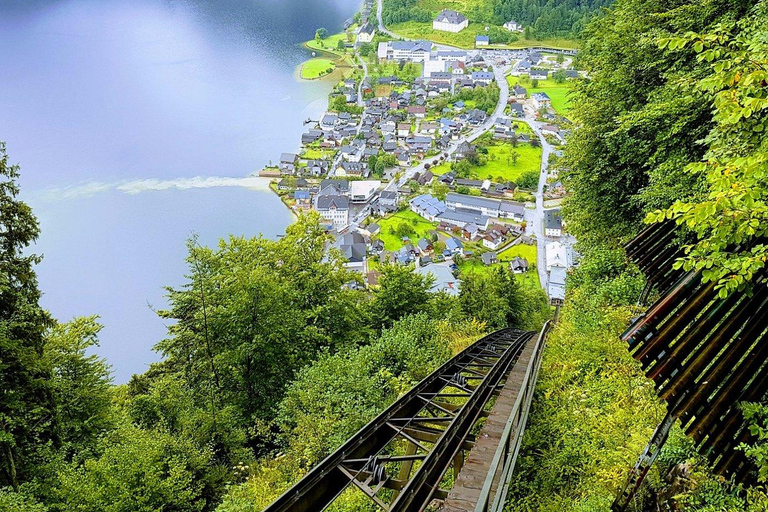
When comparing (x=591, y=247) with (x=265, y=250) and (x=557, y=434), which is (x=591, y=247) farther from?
(x=265, y=250)

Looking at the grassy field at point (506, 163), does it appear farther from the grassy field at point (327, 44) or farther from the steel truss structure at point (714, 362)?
the steel truss structure at point (714, 362)

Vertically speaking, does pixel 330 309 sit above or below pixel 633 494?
below

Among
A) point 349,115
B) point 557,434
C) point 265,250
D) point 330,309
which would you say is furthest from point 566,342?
point 349,115

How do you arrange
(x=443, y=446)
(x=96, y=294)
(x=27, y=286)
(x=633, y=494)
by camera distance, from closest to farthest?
1. (x=633, y=494)
2. (x=443, y=446)
3. (x=27, y=286)
4. (x=96, y=294)

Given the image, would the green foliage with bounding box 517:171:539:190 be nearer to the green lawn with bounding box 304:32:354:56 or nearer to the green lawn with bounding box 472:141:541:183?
the green lawn with bounding box 472:141:541:183

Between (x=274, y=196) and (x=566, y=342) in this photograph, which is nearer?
(x=566, y=342)

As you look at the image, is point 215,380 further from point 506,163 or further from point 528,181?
point 506,163
